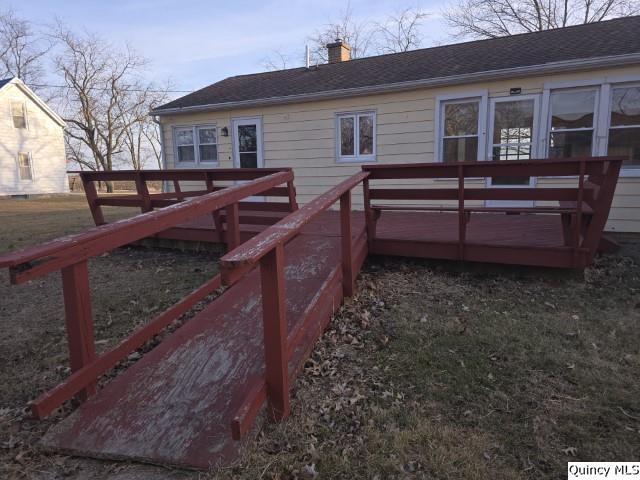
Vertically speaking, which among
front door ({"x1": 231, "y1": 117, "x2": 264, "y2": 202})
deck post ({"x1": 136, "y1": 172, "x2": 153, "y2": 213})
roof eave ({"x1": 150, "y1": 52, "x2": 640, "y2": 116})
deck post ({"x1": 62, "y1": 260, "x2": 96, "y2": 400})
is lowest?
deck post ({"x1": 62, "y1": 260, "x2": 96, "y2": 400})

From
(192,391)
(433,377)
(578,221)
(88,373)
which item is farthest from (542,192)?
(88,373)

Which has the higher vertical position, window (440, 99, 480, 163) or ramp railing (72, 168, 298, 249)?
window (440, 99, 480, 163)

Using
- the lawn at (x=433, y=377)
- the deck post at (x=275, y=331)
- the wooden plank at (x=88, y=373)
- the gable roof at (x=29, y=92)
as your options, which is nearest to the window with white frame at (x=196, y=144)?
the lawn at (x=433, y=377)

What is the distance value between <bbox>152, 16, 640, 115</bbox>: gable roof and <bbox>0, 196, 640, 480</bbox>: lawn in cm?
381

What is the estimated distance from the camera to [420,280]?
4.69 m

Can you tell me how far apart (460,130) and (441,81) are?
3.10 feet

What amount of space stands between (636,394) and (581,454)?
0.79 metres

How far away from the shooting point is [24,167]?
76.7ft

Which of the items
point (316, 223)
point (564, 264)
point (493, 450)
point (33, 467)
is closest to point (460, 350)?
point (493, 450)

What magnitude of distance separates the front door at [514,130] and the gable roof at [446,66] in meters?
0.50

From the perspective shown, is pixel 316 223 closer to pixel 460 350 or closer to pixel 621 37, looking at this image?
pixel 460 350

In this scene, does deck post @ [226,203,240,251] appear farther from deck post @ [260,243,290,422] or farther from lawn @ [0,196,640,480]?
deck post @ [260,243,290,422]

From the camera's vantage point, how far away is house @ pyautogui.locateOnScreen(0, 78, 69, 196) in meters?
22.4

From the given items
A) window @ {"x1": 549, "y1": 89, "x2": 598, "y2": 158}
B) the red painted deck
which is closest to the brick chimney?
window @ {"x1": 549, "y1": 89, "x2": 598, "y2": 158}
